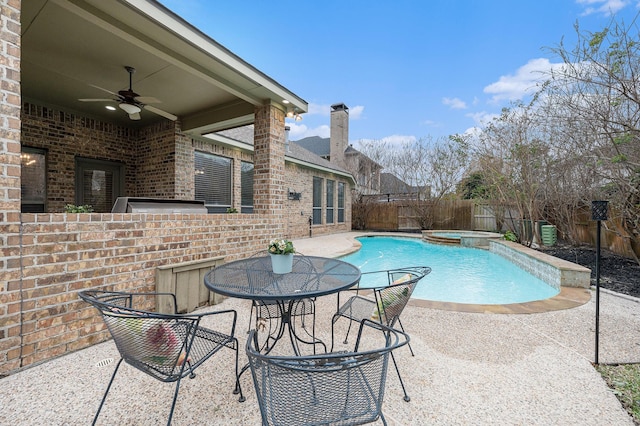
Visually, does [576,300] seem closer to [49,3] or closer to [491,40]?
[49,3]

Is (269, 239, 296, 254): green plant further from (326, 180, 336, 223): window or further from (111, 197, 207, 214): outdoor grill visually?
(326, 180, 336, 223): window

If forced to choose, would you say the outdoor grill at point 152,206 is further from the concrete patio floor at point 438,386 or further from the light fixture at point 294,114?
the light fixture at point 294,114

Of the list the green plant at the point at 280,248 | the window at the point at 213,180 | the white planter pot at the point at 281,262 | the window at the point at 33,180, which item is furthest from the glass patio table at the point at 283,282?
the window at the point at 33,180

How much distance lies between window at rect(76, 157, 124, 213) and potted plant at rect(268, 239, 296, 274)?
562 centimetres

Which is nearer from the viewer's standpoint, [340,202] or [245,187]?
[245,187]

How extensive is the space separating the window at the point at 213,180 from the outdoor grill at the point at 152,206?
283cm

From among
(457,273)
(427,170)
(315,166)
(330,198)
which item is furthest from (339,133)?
(457,273)

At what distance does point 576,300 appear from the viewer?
3674mm

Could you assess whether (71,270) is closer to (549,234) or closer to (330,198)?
Result: (549,234)

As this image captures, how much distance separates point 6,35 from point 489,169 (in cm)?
968

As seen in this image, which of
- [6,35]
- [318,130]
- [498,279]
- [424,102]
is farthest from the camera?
[318,130]

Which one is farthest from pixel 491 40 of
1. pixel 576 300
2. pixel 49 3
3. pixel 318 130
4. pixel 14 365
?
pixel 318 130

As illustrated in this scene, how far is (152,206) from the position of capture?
146 inches

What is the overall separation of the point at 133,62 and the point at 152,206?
1.88 metres
